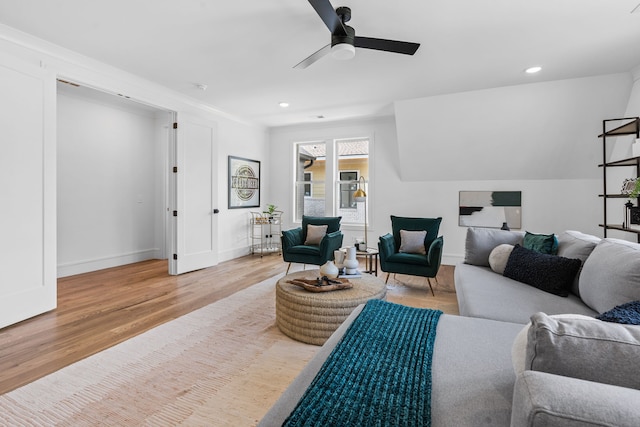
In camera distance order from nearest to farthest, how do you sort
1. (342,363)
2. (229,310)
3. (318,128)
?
(342,363), (229,310), (318,128)

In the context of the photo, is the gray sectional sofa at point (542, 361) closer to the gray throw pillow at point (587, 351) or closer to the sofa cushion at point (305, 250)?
the gray throw pillow at point (587, 351)

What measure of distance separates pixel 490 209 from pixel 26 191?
5.76 meters

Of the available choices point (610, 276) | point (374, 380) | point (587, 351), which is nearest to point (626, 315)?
point (587, 351)

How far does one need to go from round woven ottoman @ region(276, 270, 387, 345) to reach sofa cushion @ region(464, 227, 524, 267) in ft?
3.81

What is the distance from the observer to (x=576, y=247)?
2348 millimetres

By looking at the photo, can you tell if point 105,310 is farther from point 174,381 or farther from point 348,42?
point 348,42

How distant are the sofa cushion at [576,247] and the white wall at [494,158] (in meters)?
2.24

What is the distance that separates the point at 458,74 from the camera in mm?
3646

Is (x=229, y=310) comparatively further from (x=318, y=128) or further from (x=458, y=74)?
(x=318, y=128)

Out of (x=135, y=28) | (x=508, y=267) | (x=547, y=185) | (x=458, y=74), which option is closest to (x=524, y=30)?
(x=458, y=74)

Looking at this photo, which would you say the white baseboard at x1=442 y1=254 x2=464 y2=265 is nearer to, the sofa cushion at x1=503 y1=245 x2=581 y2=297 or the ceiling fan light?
the sofa cushion at x1=503 y1=245 x2=581 y2=297

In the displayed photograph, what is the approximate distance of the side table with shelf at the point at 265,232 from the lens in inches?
237

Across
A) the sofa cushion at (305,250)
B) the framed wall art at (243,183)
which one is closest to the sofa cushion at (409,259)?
the sofa cushion at (305,250)

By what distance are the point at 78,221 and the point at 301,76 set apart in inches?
149
